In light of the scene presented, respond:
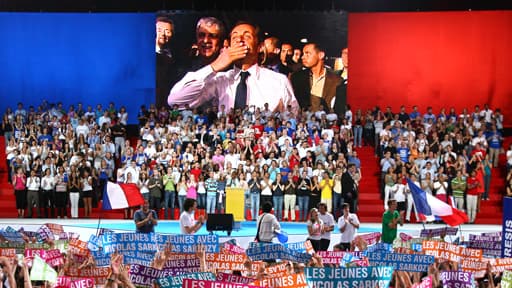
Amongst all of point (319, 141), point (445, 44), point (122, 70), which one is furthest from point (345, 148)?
point (122, 70)

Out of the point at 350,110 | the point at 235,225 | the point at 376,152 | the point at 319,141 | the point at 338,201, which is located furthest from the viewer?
the point at 350,110

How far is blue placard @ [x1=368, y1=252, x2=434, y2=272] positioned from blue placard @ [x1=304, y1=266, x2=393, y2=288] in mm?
2287

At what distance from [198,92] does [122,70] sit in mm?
3952

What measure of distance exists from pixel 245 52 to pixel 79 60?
23.2 feet

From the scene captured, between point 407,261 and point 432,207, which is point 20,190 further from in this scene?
point 407,261

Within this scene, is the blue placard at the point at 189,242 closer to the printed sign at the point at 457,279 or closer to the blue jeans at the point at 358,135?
the printed sign at the point at 457,279

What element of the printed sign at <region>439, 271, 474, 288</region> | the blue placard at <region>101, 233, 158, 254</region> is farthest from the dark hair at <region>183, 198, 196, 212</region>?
the printed sign at <region>439, 271, 474, 288</region>

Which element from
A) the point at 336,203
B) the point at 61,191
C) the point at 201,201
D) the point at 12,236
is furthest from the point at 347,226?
the point at 61,191

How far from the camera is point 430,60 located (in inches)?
1378

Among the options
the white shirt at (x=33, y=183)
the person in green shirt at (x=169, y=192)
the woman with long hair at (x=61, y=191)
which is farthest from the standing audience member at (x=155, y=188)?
the white shirt at (x=33, y=183)

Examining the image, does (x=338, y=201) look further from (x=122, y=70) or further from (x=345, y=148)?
(x=122, y=70)

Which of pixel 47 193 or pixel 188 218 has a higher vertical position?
pixel 188 218

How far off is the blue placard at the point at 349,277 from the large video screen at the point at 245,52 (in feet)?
78.7

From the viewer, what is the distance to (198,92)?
109 ft
